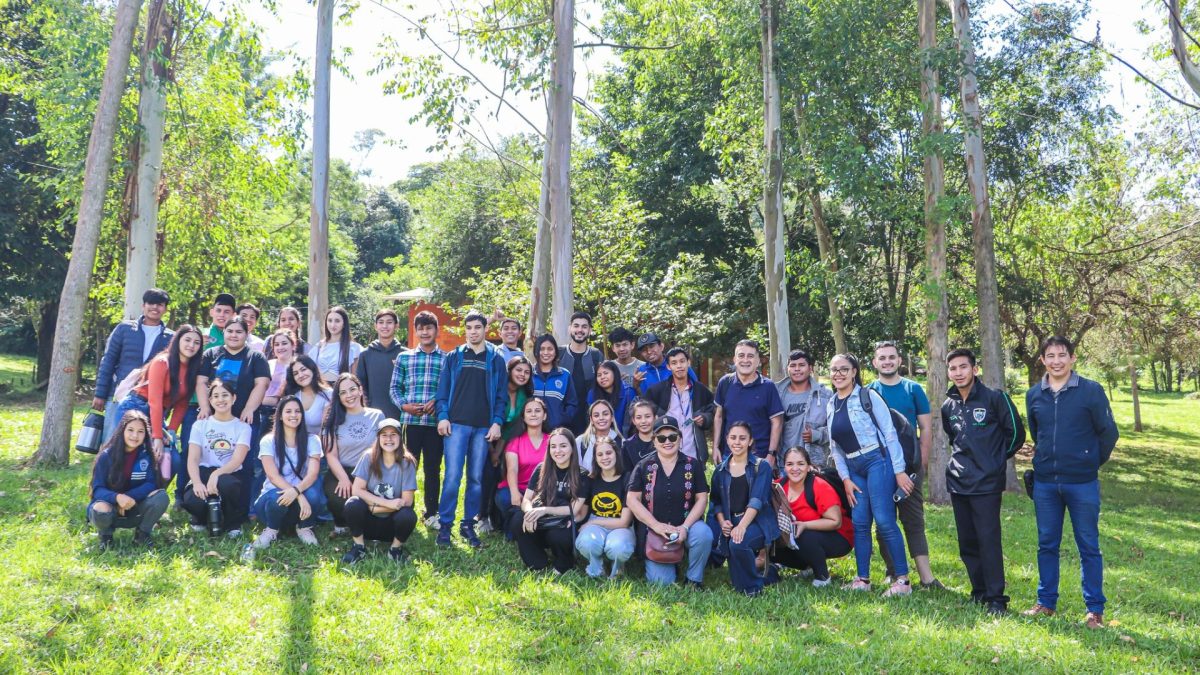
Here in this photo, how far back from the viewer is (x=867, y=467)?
19.0 feet

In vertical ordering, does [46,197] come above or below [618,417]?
above

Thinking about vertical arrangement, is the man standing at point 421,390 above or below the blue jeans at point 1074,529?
above

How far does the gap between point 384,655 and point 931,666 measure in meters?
2.95

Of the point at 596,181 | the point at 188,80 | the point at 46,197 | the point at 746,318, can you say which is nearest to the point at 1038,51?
the point at 746,318

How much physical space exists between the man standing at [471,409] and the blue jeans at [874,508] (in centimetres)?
282

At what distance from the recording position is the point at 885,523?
5762 millimetres

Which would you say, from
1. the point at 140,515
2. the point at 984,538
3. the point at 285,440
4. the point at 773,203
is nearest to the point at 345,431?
the point at 285,440

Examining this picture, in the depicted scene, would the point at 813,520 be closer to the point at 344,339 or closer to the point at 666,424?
the point at 666,424

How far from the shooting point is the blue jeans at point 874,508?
5.76 metres

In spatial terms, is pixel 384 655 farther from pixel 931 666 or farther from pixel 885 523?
pixel 885 523

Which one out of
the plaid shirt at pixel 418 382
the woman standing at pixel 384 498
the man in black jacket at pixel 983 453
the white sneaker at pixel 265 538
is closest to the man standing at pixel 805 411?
the man in black jacket at pixel 983 453

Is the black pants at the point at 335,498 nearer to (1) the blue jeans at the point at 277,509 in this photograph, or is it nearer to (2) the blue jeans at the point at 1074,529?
(1) the blue jeans at the point at 277,509

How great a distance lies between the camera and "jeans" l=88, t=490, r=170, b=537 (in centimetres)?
580

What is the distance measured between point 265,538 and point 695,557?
126 inches
